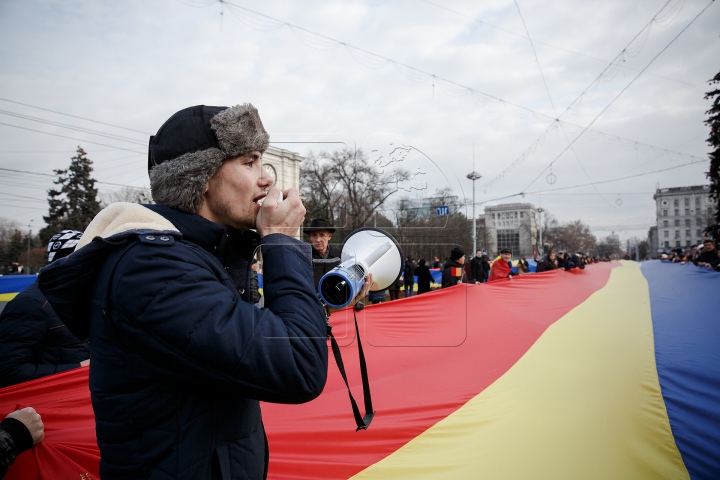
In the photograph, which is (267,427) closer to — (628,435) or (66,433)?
(66,433)

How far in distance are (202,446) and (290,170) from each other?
99 centimetres

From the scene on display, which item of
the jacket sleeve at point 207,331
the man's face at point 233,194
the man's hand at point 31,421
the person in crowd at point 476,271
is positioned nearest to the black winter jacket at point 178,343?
the jacket sleeve at point 207,331

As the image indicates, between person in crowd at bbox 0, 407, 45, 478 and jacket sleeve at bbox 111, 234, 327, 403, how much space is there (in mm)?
1259

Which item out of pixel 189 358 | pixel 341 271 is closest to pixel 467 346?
pixel 341 271

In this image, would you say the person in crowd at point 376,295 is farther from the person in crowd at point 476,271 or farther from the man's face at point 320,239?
the person in crowd at point 476,271

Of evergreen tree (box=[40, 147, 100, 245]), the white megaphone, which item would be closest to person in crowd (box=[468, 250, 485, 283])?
the white megaphone

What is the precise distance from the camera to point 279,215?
112 cm

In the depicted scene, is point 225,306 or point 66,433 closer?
point 225,306

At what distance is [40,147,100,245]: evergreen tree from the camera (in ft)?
124

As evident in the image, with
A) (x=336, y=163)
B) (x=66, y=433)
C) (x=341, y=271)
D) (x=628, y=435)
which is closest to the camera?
(x=341, y=271)

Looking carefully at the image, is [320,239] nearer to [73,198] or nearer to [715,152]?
[715,152]

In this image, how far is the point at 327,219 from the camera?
6.09ft

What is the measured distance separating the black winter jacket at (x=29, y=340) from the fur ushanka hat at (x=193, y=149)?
202cm

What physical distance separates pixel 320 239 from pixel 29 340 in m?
1.95
